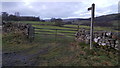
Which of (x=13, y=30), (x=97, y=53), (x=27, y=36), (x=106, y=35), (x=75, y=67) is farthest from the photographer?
(x=13, y=30)

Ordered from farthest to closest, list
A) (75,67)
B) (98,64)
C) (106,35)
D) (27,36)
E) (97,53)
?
(27,36) → (106,35) → (97,53) → (98,64) → (75,67)

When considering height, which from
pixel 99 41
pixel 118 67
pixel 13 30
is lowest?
pixel 118 67

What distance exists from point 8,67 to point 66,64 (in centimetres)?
198

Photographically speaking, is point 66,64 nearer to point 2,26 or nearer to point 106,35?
point 106,35

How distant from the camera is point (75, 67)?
3703 millimetres

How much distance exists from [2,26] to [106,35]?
9579 millimetres

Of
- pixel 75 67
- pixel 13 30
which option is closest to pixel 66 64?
pixel 75 67

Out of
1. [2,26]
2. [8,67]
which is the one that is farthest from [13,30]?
[8,67]

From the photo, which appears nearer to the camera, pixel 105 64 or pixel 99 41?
pixel 105 64

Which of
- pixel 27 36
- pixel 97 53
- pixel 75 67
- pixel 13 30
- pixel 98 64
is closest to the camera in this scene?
pixel 75 67

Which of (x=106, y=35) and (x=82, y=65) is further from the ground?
(x=106, y=35)

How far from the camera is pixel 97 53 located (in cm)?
504

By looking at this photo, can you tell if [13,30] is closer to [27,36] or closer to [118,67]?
[27,36]

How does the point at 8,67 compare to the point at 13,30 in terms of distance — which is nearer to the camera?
the point at 8,67
